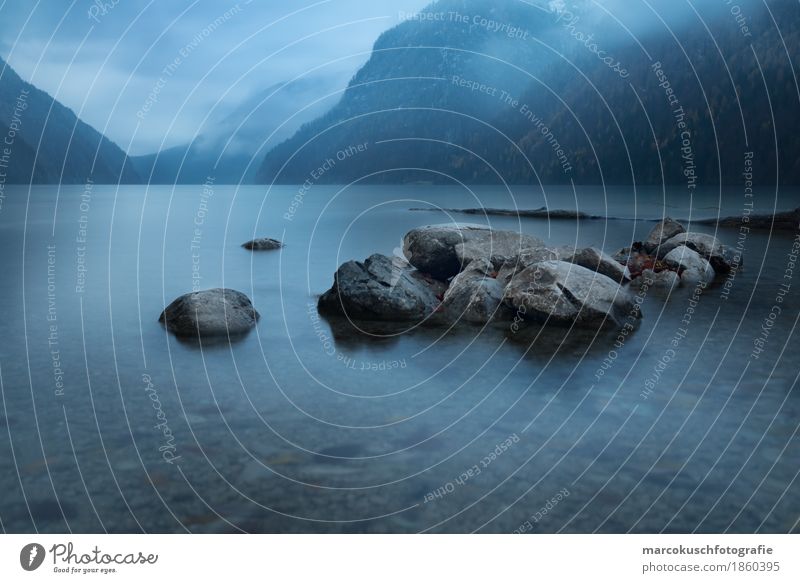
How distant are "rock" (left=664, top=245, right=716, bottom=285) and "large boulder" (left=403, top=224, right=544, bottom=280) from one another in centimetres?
405

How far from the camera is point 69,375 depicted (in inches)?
367

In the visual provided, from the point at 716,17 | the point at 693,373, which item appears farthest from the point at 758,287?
the point at 716,17

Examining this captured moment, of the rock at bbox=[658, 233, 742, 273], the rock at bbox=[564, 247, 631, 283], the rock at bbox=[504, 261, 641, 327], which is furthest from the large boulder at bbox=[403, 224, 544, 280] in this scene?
the rock at bbox=[658, 233, 742, 273]

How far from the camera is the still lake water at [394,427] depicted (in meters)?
5.68

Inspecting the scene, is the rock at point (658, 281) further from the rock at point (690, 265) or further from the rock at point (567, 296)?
the rock at point (567, 296)

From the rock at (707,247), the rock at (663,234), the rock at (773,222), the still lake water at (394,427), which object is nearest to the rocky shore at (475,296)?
the still lake water at (394,427)

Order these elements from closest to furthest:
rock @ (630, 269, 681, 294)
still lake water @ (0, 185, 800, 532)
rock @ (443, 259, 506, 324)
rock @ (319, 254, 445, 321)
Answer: still lake water @ (0, 185, 800, 532) → rock @ (443, 259, 506, 324) → rock @ (319, 254, 445, 321) → rock @ (630, 269, 681, 294)

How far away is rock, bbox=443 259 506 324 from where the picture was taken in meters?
12.6

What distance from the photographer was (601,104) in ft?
429

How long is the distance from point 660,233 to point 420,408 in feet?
53.3

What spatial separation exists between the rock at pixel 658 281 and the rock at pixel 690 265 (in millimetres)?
489

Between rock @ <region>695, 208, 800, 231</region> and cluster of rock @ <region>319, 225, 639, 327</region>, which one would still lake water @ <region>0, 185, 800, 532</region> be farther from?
rock @ <region>695, 208, 800, 231</region>

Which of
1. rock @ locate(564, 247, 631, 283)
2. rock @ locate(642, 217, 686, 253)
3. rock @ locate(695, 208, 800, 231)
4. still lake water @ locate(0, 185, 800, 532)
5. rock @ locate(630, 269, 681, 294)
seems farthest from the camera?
rock @ locate(695, 208, 800, 231)

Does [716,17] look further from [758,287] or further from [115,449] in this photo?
[115,449]
